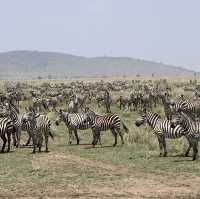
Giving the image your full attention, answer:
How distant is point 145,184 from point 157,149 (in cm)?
580

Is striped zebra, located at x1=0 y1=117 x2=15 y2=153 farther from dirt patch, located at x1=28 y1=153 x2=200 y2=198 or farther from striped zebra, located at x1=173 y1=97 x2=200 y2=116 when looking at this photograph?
striped zebra, located at x1=173 y1=97 x2=200 y2=116

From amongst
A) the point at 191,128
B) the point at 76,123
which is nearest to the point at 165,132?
the point at 191,128

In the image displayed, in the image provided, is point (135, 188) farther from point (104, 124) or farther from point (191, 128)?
point (104, 124)

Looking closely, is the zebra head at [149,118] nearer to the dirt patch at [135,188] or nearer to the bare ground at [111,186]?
the bare ground at [111,186]

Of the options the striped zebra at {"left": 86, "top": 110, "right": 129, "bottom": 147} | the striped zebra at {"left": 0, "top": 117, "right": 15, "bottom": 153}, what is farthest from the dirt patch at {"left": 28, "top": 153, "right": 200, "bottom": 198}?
the striped zebra at {"left": 86, "top": 110, "right": 129, "bottom": 147}

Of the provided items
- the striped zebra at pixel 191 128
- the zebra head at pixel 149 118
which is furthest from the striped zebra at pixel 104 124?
the striped zebra at pixel 191 128

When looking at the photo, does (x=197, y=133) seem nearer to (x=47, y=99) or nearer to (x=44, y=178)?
(x=44, y=178)

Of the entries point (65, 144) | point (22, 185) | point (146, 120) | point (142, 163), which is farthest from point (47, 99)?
point (22, 185)

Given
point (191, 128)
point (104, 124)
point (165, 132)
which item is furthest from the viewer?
point (104, 124)

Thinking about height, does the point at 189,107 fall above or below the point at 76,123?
above

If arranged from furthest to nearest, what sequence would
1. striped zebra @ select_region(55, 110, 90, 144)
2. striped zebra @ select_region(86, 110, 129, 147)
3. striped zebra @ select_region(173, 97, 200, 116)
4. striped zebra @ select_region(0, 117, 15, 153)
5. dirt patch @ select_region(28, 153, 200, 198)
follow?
striped zebra @ select_region(173, 97, 200, 116) < striped zebra @ select_region(55, 110, 90, 144) < striped zebra @ select_region(86, 110, 129, 147) < striped zebra @ select_region(0, 117, 15, 153) < dirt patch @ select_region(28, 153, 200, 198)

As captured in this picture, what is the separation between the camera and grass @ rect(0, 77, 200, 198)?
1220 cm

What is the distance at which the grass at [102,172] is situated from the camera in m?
12.2

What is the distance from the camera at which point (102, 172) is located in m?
14.4
